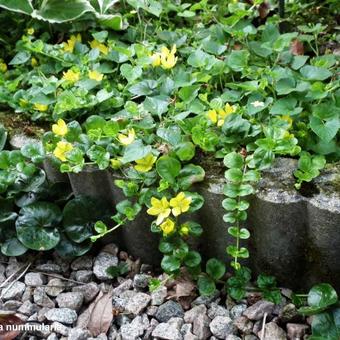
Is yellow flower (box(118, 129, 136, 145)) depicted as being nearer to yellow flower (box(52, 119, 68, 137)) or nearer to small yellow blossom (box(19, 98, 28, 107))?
yellow flower (box(52, 119, 68, 137))

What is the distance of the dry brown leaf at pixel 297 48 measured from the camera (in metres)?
1.76

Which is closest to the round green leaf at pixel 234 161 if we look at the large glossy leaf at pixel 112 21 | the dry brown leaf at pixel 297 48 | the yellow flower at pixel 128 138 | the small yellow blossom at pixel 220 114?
the small yellow blossom at pixel 220 114

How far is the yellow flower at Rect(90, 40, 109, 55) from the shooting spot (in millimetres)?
1739

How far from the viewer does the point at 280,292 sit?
4.58 feet

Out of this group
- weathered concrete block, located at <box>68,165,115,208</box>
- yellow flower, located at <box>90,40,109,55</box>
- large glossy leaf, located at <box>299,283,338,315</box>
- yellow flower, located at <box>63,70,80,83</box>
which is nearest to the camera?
large glossy leaf, located at <box>299,283,338,315</box>

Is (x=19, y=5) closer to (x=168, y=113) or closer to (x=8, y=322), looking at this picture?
(x=168, y=113)

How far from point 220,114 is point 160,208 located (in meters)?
0.29

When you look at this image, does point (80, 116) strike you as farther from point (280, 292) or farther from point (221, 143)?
point (280, 292)

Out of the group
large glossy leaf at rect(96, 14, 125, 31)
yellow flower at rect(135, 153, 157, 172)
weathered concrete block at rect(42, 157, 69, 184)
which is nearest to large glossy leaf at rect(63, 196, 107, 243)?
weathered concrete block at rect(42, 157, 69, 184)

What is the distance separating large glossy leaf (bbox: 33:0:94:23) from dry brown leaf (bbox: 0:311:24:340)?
934 millimetres

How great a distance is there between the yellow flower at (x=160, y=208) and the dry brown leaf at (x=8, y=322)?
0.45 m

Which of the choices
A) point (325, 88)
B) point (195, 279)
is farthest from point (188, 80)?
point (195, 279)

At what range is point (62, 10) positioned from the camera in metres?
1.85

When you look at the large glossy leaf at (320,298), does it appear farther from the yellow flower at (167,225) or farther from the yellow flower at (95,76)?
the yellow flower at (95,76)
